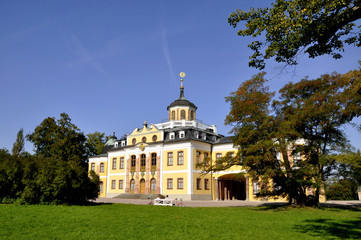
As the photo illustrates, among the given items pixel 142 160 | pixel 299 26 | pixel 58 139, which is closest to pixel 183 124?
pixel 142 160

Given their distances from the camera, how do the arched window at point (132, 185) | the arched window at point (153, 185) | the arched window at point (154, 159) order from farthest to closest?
the arched window at point (132, 185)
the arched window at point (154, 159)
the arched window at point (153, 185)

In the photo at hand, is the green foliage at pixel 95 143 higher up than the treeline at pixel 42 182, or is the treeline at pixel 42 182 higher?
the green foliage at pixel 95 143

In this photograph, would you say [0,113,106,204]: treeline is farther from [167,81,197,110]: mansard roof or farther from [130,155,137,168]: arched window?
[167,81,197,110]: mansard roof

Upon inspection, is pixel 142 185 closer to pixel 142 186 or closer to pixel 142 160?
pixel 142 186

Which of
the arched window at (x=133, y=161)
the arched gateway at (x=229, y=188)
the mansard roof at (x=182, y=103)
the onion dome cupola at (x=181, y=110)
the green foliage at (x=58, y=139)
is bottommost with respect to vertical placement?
the arched gateway at (x=229, y=188)

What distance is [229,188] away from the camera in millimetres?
37750

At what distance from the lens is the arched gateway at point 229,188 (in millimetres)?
35875

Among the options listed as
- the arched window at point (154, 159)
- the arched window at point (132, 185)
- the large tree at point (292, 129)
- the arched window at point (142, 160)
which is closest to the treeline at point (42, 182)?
the large tree at point (292, 129)

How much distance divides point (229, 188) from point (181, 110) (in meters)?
12.2

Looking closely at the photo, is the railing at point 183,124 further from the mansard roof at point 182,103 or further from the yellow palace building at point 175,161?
the mansard roof at point 182,103

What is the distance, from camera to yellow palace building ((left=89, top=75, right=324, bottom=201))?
3469cm

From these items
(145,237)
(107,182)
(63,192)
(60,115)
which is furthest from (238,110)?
(60,115)

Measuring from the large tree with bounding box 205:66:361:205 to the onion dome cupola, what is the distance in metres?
21.9

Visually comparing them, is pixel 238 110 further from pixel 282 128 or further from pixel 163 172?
pixel 163 172
